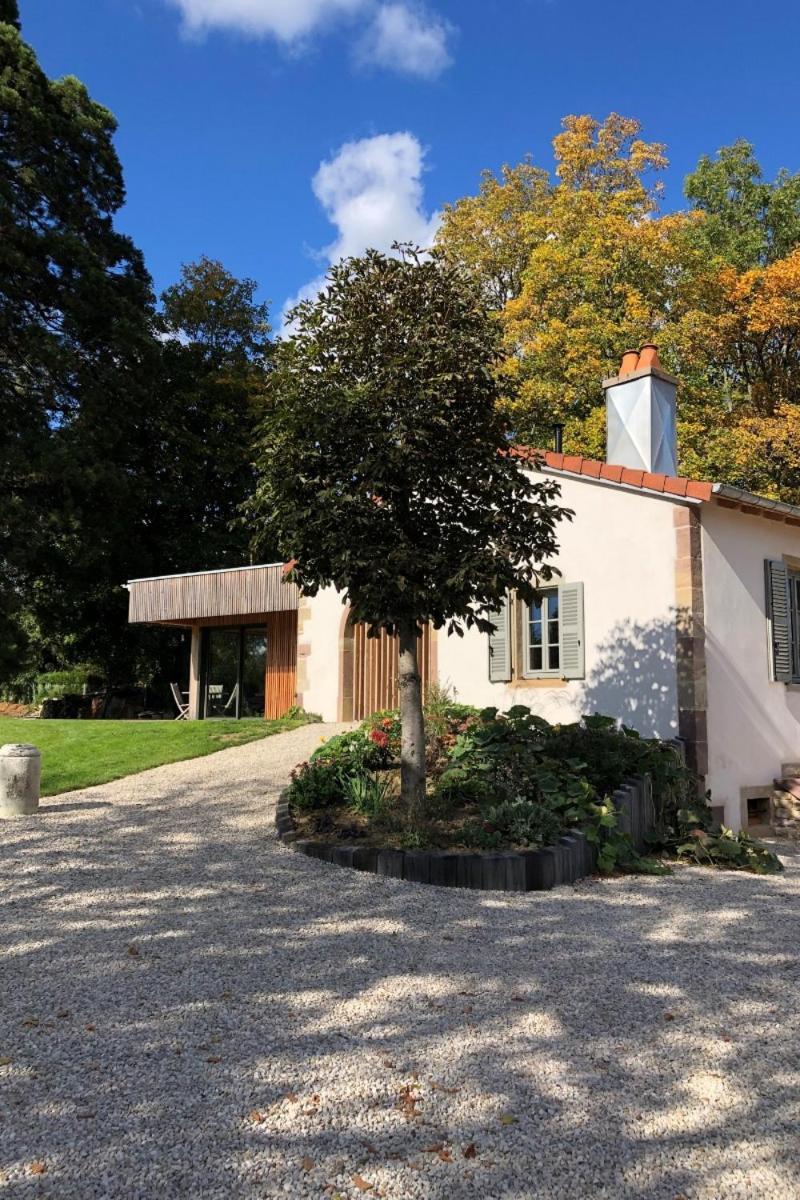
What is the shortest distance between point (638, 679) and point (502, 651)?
2.06 m

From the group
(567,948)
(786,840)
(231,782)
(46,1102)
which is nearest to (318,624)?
(231,782)

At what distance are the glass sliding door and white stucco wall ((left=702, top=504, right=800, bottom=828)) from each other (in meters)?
11.0

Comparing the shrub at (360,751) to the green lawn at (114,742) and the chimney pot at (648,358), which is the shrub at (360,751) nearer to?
the green lawn at (114,742)

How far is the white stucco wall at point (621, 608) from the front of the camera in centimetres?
945

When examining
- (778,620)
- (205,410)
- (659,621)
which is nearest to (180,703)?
(205,410)

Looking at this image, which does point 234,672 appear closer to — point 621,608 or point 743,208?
point 621,608

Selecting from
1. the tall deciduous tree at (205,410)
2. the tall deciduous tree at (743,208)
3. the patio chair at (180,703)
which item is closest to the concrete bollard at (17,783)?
the patio chair at (180,703)

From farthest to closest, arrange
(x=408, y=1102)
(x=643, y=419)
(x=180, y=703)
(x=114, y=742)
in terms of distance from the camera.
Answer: (x=180, y=703) < (x=114, y=742) < (x=643, y=419) < (x=408, y=1102)

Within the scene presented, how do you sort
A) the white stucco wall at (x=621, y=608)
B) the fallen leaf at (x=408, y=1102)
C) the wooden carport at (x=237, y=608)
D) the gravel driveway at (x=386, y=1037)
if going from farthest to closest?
the wooden carport at (x=237, y=608) → the white stucco wall at (x=621, y=608) → the fallen leaf at (x=408, y=1102) → the gravel driveway at (x=386, y=1037)

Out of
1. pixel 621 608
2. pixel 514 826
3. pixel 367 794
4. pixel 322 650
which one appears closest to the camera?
pixel 514 826

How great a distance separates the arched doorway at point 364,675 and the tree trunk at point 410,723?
7094 millimetres

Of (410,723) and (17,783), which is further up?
(410,723)

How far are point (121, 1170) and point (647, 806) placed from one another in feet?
19.7

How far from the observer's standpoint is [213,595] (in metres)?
17.4
